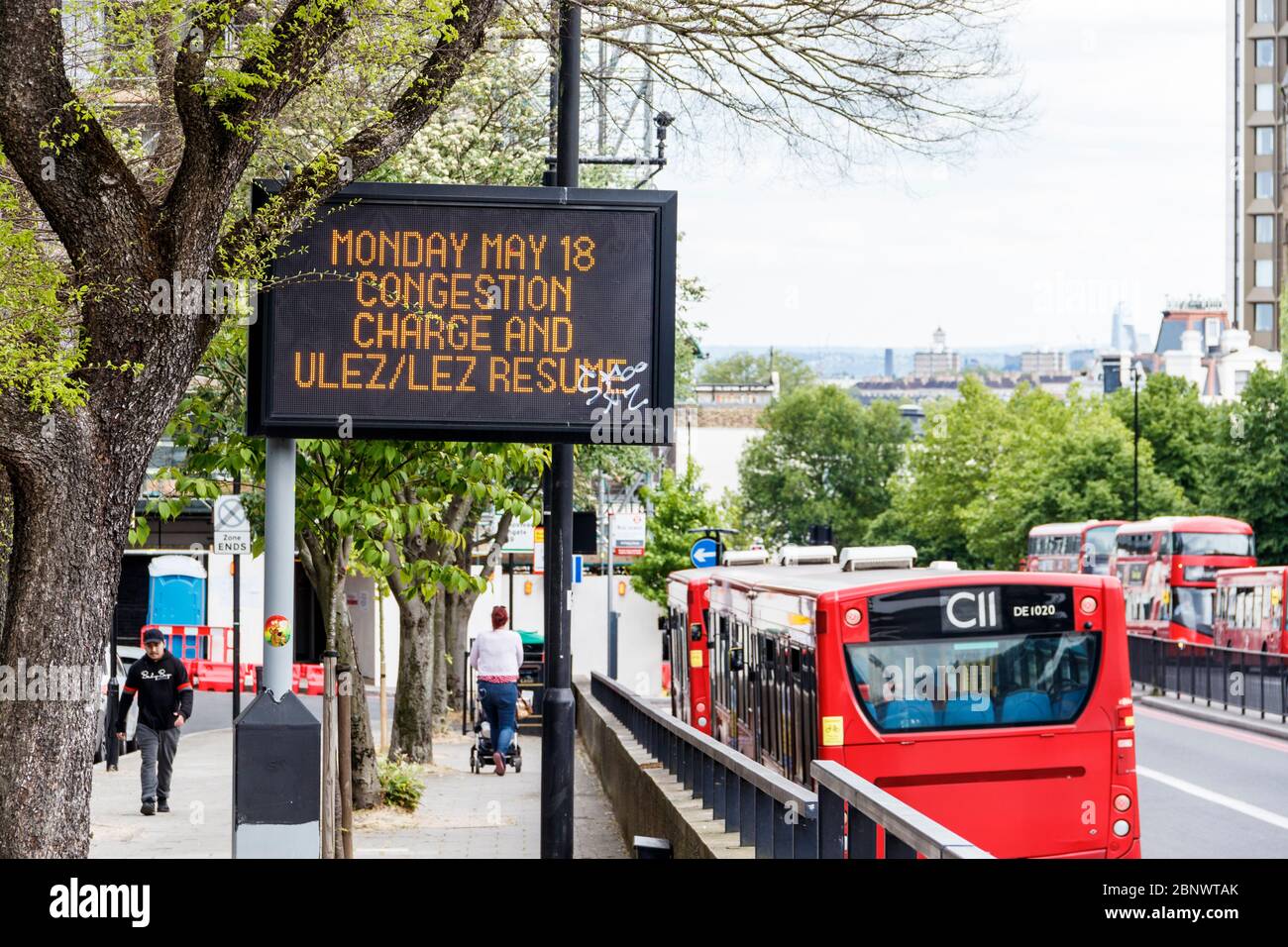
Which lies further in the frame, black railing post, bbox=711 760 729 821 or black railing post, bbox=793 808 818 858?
black railing post, bbox=711 760 729 821

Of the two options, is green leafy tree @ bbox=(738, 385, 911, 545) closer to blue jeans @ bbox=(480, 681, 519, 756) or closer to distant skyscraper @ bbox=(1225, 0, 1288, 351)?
A: distant skyscraper @ bbox=(1225, 0, 1288, 351)

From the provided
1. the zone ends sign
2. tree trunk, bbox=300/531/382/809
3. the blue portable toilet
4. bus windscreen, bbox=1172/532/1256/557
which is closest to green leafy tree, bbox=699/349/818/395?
bus windscreen, bbox=1172/532/1256/557

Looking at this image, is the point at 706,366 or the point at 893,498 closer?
the point at 893,498

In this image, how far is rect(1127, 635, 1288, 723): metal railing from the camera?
30656 mm

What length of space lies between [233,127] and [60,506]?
6.05 feet

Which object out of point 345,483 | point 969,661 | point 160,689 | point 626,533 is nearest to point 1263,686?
point 626,533

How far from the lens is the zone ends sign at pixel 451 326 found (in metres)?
9.17

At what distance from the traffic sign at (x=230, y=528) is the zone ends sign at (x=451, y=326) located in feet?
30.2

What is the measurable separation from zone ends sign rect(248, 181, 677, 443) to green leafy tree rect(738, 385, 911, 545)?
10078cm

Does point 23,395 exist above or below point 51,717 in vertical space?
above

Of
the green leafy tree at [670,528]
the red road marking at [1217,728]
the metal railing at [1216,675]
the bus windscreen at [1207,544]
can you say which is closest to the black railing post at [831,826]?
the red road marking at [1217,728]

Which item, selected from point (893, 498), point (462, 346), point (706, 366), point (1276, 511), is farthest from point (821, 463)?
point (462, 346)
